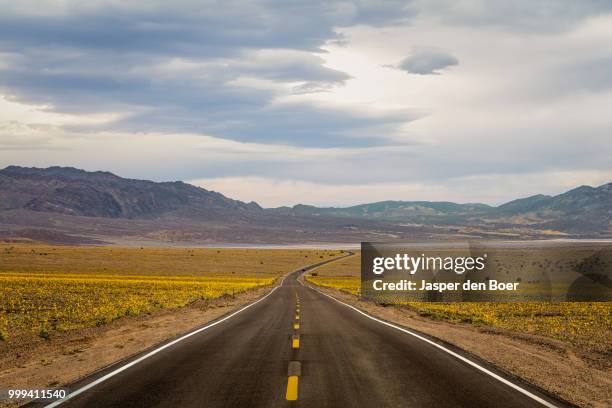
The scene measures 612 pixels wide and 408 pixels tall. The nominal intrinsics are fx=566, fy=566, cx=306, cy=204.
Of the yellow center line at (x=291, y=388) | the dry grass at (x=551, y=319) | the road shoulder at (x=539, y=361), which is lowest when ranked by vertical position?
the dry grass at (x=551, y=319)

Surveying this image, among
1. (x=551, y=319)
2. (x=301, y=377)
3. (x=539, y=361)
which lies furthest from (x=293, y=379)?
(x=551, y=319)

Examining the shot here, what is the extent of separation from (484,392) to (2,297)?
37515mm

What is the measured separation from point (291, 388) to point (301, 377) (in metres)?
1.04

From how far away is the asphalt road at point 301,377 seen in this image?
976cm

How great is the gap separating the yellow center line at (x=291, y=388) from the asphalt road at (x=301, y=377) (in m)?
0.02

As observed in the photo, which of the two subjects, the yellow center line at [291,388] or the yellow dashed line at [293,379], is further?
the yellow dashed line at [293,379]

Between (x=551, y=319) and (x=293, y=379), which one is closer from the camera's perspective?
(x=293, y=379)

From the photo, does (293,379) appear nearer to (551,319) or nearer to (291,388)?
(291,388)

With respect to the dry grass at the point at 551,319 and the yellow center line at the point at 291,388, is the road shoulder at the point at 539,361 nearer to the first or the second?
the dry grass at the point at 551,319

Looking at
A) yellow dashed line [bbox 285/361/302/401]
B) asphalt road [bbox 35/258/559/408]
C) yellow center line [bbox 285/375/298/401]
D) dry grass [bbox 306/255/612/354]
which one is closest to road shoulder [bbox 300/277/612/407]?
asphalt road [bbox 35/258/559/408]

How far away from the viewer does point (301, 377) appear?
11.6 metres

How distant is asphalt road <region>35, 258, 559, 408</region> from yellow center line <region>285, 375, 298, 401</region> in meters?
0.02

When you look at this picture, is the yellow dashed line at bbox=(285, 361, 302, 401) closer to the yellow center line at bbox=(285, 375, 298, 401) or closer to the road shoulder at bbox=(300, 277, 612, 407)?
the yellow center line at bbox=(285, 375, 298, 401)

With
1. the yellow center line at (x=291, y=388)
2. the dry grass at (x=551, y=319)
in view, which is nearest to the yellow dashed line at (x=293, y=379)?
the yellow center line at (x=291, y=388)
